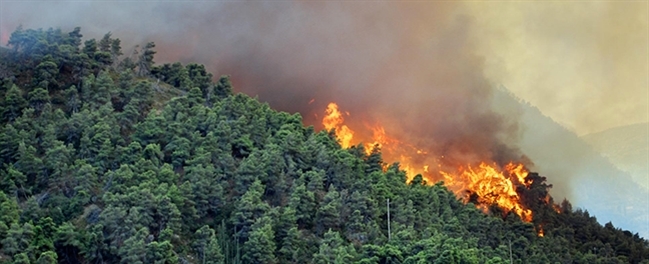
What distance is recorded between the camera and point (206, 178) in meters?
93.6

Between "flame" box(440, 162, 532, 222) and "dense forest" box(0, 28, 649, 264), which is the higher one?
"flame" box(440, 162, 532, 222)

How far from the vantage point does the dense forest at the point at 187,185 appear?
277 ft

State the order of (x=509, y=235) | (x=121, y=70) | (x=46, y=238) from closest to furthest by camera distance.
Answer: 1. (x=46, y=238)
2. (x=509, y=235)
3. (x=121, y=70)

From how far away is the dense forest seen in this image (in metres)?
84.4

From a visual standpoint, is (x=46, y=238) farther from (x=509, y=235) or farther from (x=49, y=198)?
(x=509, y=235)

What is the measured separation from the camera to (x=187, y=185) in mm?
90250

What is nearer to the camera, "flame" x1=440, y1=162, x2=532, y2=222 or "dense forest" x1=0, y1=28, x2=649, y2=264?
"dense forest" x1=0, y1=28, x2=649, y2=264

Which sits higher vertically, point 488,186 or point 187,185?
point 488,186

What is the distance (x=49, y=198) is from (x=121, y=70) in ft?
107

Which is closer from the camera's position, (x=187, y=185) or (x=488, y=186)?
Result: (x=187, y=185)

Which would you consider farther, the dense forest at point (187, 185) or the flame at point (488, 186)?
the flame at point (488, 186)

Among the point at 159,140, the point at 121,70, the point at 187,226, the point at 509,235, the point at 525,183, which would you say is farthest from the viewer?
the point at 525,183

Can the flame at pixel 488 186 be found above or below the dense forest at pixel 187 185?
above

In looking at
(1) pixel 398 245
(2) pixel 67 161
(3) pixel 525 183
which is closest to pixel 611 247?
(3) pixel 525 183
